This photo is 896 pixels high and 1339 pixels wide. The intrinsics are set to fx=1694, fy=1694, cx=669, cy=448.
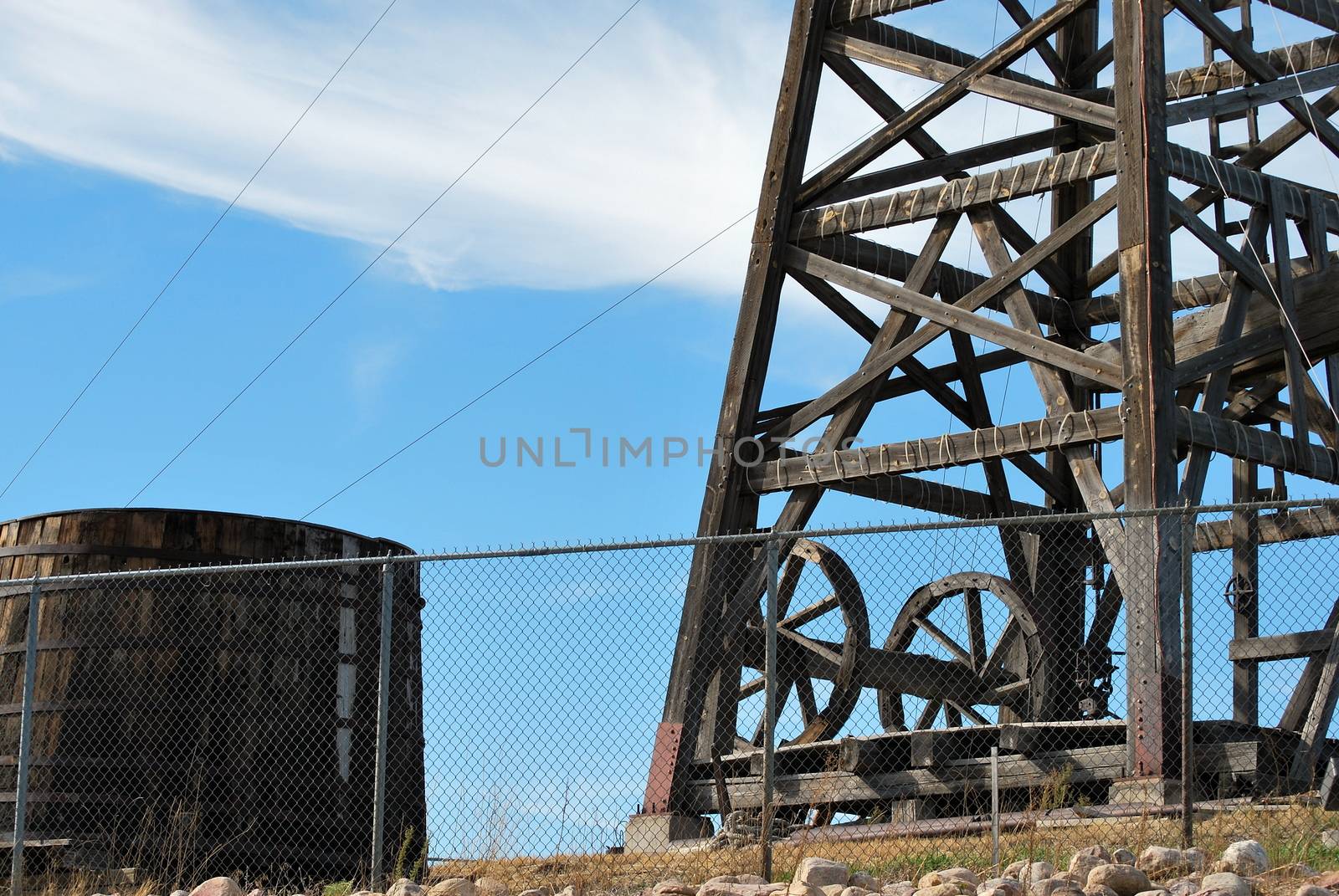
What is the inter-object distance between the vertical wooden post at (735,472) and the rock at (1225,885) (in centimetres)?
570

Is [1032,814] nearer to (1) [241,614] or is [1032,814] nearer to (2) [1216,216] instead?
(1) [241,614]

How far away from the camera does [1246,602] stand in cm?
1448

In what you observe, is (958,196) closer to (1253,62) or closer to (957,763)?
(1253,62)

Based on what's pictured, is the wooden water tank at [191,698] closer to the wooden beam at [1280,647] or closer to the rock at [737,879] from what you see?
the rock at [737,879]

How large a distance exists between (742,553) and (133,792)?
16.6 ft

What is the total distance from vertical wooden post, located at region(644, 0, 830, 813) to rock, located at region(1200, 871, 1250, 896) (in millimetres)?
5703

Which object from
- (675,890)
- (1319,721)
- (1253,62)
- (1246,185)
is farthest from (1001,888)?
(1253,62)

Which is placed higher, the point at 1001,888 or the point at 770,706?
the point at 770,706

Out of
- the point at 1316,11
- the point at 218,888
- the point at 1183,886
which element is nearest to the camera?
the point at 1183,886

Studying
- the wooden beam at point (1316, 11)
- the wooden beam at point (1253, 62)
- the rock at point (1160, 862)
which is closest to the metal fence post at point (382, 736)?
the rock at point (1160, 862)

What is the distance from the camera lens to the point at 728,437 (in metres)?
14.0

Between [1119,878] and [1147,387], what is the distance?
4266mm

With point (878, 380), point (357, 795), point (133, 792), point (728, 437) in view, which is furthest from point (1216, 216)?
point (133, 792)

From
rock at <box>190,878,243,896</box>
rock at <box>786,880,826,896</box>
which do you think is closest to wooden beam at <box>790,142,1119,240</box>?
rock at <box>786,880,826,896</box>
